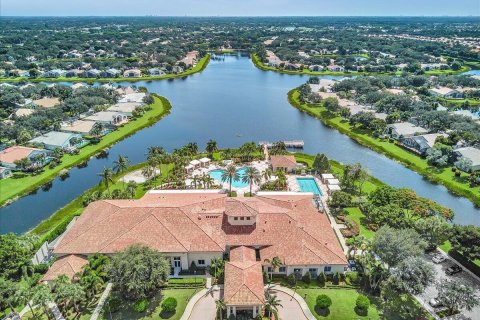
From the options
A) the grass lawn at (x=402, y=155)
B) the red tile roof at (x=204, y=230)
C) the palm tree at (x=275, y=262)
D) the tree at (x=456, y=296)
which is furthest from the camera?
the grass lawn at (x=402, y=155)

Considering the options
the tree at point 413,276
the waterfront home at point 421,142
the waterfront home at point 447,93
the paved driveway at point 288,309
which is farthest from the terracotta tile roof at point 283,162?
the waterfront home at point 447,93

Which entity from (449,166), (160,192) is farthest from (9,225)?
(449,166)

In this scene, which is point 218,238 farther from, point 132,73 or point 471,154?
point 132,73

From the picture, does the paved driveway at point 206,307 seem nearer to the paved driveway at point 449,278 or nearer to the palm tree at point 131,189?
the paved driveway at point 449,278

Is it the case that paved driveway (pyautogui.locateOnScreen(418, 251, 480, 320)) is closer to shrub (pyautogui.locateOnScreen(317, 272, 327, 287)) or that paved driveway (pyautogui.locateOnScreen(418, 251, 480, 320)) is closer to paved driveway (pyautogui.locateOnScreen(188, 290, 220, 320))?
shrub (pyautogui.locateOnScreen(317, 272, 327, 287))

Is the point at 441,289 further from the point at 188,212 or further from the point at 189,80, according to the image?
the point at 189,80

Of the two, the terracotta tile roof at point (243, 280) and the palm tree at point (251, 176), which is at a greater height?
the palm tree at point (251, 176)

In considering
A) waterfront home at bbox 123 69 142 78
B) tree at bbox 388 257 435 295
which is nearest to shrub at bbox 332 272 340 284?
tree at bbox 388 257 435 295
